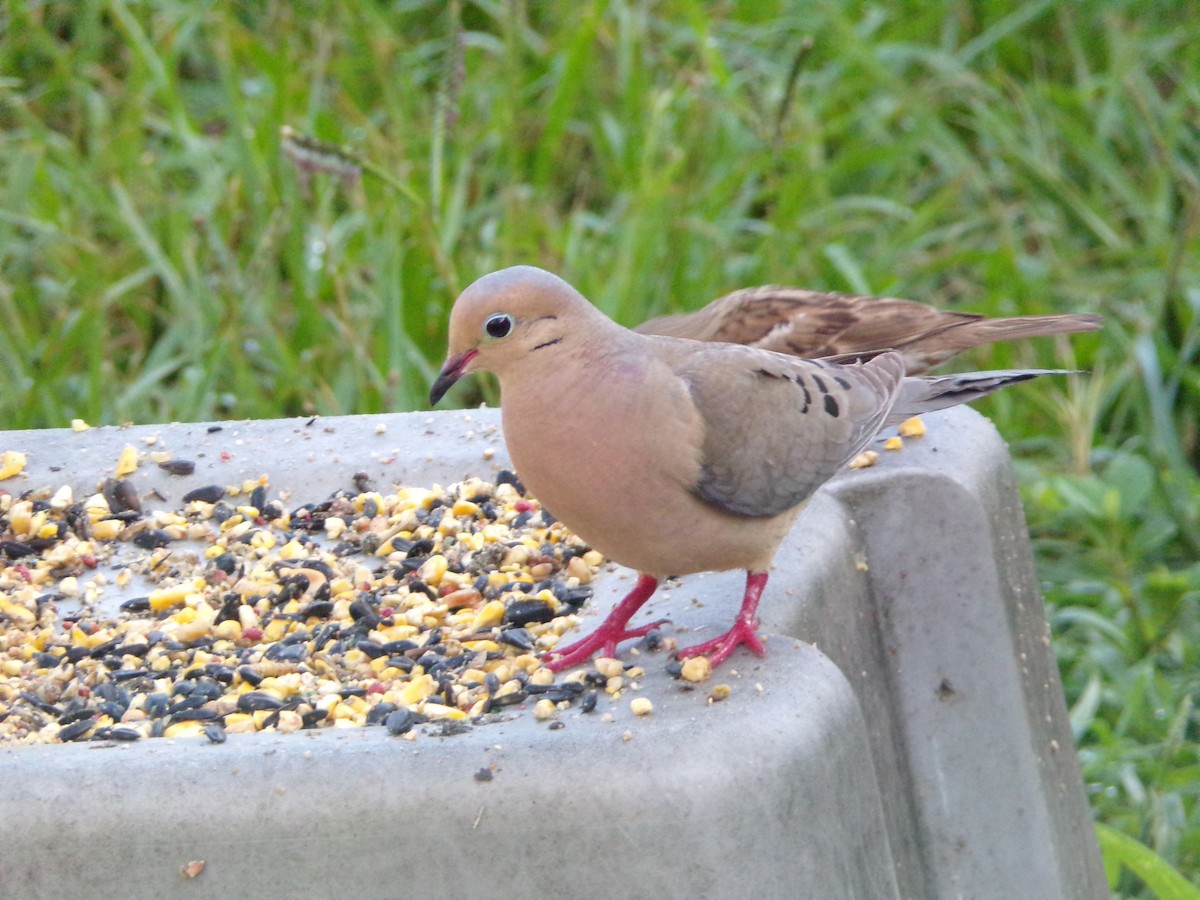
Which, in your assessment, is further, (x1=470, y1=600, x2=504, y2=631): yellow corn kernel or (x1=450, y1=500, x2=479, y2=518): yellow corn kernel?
(x1=450, y1=500, x2=479, y2=518): yellow corn kernel

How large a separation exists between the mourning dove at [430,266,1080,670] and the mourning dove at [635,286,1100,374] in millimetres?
1008

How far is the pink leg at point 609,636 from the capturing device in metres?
2.28

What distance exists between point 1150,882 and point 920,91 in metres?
3.42

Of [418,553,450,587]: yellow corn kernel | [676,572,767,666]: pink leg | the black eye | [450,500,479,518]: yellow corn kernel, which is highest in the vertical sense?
the black eye

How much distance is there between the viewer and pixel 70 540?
2762mm

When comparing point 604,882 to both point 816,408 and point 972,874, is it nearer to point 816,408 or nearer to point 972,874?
point 816,408

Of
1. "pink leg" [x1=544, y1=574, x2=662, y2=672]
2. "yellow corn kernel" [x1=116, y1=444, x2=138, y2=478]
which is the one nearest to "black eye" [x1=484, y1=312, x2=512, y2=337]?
"pink leg" [x1=544, y1=574, x2=662, y2=672]

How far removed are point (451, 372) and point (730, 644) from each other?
55cm

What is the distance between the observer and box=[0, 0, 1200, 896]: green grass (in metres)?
4.11

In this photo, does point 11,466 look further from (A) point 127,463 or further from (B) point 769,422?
(B) point 769,422

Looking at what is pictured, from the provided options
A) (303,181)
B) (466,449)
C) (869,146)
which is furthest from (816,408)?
(869,146)

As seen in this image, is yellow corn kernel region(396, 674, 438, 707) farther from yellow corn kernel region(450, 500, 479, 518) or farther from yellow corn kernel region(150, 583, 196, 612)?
yellow corn kernel region(450, 500, 479, 518)

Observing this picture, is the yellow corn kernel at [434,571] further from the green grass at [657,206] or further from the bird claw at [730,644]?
the green grass at [657,206]

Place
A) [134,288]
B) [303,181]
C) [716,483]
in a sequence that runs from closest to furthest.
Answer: [716,483] → [303,181] → [134,288]
